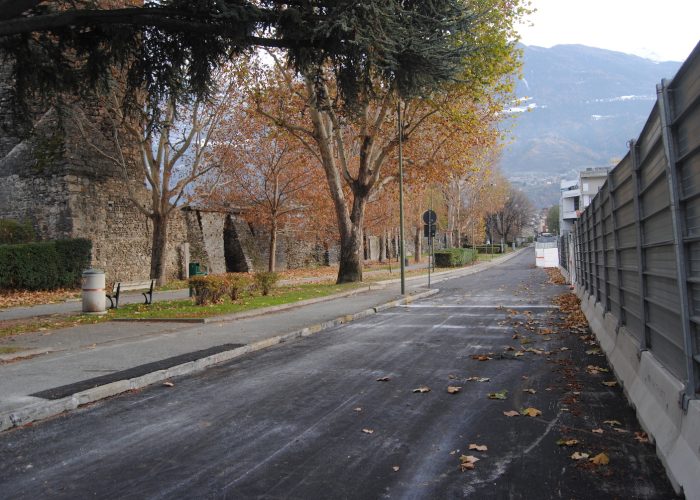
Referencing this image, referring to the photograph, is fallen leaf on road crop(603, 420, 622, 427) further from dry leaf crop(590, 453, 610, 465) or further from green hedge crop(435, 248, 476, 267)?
green hedge crop(435, 248, 476, 267)

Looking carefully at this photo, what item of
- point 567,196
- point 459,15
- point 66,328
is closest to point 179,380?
point 66,328

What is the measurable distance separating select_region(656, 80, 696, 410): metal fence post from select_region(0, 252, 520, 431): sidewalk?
5688mm

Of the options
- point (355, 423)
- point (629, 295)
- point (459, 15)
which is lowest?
point (355, 423)

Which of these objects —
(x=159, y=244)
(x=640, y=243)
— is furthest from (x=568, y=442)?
(x=159, y=244)

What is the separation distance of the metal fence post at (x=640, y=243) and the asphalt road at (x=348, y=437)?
2.42 feet

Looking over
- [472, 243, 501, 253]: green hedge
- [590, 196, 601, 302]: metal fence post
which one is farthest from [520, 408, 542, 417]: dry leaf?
[472, 243, 501, 253]: green hedge

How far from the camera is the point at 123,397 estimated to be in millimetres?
6375

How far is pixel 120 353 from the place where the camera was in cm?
859

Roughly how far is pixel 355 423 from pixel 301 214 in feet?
112

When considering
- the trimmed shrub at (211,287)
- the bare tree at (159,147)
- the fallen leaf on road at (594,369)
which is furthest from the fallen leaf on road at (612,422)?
the bare tree at (159,147)

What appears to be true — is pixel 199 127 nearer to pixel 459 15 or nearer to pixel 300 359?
pixel 459 15

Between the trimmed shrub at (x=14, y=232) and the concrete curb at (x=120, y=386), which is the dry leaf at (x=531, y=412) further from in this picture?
the trimmed shrub at (x=14, y=232)

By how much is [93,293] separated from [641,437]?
12.8 m

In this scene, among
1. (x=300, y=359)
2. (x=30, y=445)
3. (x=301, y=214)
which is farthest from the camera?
(x=301, y=214)
